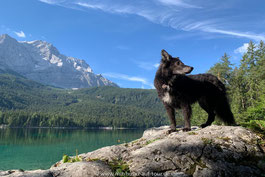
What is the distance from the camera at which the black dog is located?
6430 millimetres

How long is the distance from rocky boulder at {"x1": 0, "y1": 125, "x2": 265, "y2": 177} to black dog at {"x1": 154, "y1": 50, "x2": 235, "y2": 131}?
1.44 meters

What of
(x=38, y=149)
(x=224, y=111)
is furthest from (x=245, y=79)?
(x=38, y=149)

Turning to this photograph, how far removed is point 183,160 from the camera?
14.4 ft

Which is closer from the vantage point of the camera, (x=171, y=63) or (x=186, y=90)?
(x=171, y=63)

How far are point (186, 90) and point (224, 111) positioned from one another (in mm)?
1903

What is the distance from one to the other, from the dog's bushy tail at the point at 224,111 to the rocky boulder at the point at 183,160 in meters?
1.62

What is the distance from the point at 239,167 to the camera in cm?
439

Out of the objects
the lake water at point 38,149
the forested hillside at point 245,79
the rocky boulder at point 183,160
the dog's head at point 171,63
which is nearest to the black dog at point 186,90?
the dog's head at point 171,63

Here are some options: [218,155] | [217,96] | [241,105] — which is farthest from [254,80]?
[218,155]

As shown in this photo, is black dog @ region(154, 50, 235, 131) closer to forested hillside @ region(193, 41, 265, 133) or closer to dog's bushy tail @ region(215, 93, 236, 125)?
dog's bushy tail @ region(215, 93, 236, 125)

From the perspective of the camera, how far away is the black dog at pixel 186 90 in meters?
6.43

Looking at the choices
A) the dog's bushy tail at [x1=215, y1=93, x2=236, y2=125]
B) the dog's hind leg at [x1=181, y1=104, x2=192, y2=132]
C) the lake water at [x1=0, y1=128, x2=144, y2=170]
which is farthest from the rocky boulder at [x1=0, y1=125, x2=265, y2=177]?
the lake water at [x1=0, y1=128, x2=144, y2=170]

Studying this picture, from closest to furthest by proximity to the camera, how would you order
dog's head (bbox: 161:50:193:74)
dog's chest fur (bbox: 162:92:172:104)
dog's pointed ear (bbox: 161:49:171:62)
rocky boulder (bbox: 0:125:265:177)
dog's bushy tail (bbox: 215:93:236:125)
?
rocky boulder (bbox: 0:125:265:177) → dog's head (bbox: 161:50:193:74) → dog's pointed ear (bbox: 161:49:171:62) → dog's chest fur (bbox: 162:92:172:104) → dog's bushy tail (bbox: 215:93:236:125)

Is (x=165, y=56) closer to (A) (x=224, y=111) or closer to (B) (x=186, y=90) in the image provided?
(B) (x=186, y=90)
